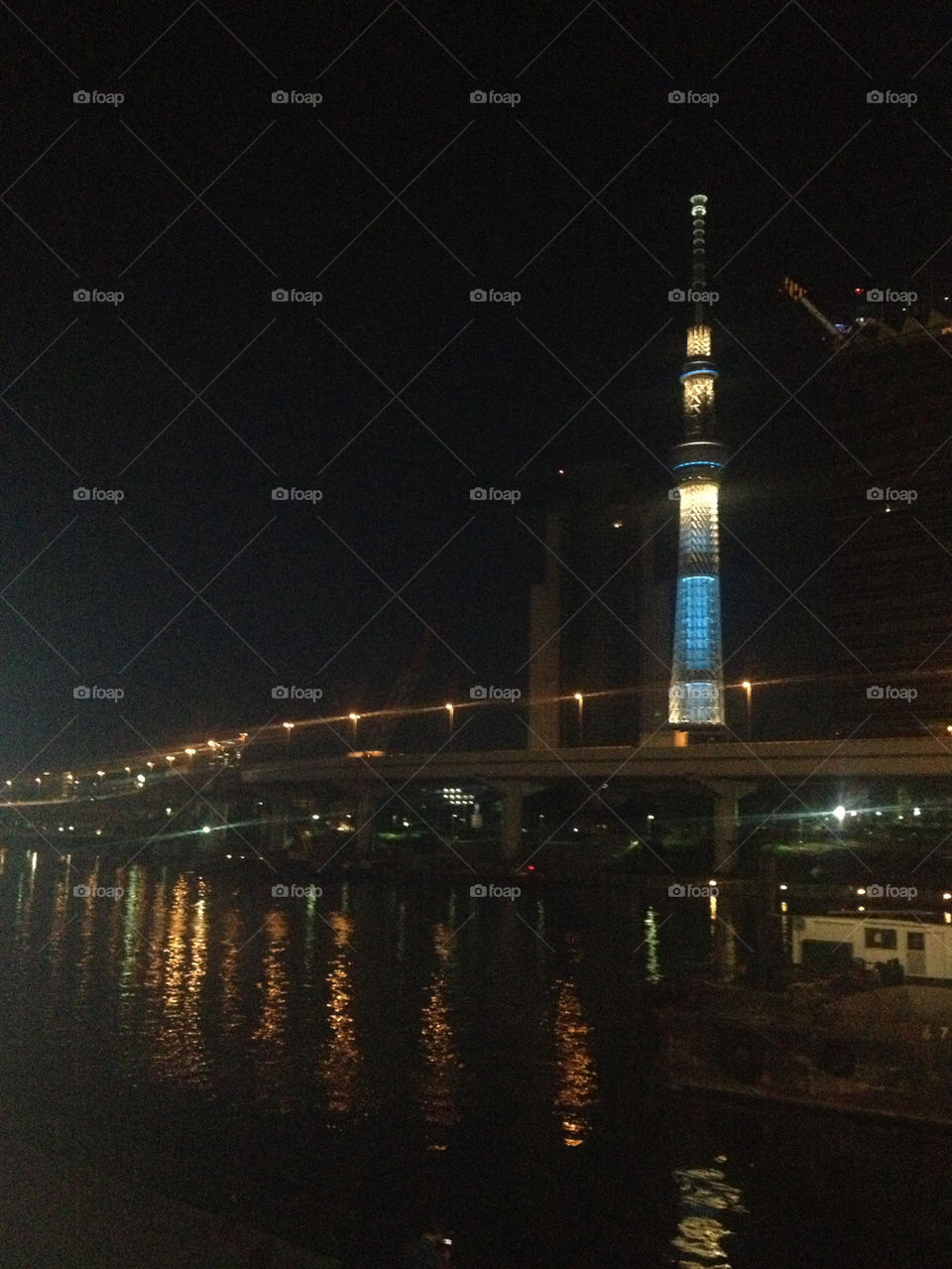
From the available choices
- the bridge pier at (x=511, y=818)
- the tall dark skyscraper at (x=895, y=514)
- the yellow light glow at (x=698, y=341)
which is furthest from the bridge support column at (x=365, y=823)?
the yellow light glow at (x=698, y=341)

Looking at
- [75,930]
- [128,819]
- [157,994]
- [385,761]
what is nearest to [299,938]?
[75,930]

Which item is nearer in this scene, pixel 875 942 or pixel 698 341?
pixel 875 942

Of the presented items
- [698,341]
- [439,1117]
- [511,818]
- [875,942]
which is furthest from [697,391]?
[439,1117]

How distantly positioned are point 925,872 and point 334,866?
18.1 metres

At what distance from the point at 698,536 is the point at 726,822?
29595 millimetres

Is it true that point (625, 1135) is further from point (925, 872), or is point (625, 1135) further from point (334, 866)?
point (334, 866)

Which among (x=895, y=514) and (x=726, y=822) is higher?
(x=895, y=514)

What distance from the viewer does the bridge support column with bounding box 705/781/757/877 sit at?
117 ft

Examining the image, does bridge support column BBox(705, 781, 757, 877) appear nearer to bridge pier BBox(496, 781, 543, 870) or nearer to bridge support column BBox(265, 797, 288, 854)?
bridge pier BBox(496, 781, 543, 870)

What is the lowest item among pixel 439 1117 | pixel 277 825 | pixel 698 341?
pixel 439 1117

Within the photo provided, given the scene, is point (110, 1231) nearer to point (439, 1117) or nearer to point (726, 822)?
point (439, 1117)

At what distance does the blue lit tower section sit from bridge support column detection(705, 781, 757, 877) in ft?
84.1

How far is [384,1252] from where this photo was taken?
791cm

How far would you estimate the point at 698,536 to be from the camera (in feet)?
207
